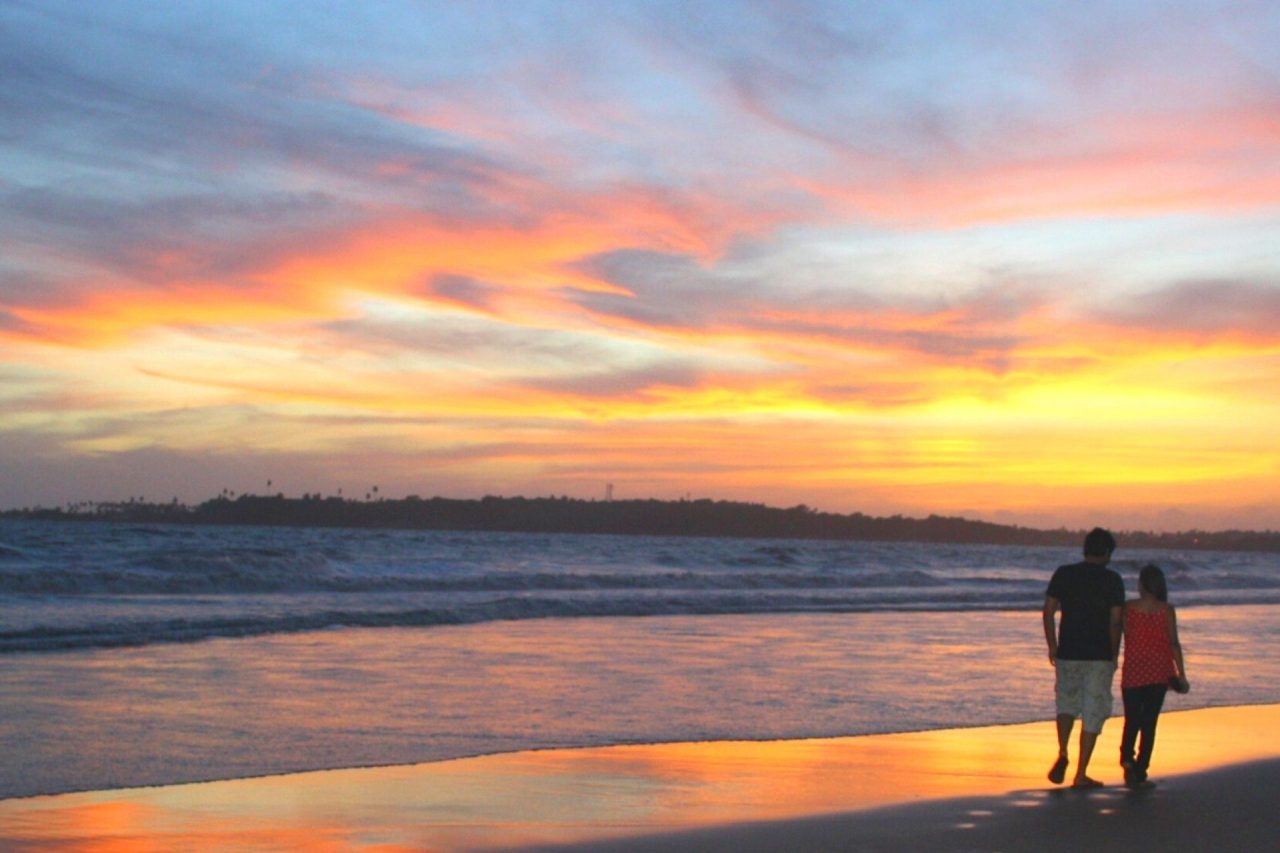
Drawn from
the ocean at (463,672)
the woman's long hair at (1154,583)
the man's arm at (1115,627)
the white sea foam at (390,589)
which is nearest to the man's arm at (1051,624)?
the man's arm at (1115,627)

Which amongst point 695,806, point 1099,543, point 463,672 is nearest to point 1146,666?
point 1099,543

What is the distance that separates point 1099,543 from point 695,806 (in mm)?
3091

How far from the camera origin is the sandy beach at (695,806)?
7055mm

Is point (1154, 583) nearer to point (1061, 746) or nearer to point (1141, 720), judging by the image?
point (1141, 720)

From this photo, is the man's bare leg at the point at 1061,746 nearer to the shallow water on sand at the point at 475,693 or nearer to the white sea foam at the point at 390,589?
the shallow water on sand at the point at 475,693

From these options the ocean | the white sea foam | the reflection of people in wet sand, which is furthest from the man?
the white sea foam

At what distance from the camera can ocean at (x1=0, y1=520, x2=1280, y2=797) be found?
401 inches

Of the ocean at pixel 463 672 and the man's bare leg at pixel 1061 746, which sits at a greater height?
the man's bare leg at pixel 1061 746

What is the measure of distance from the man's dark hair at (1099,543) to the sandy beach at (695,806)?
152 centimetres

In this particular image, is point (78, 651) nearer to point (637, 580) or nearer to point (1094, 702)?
point (1094, 702)

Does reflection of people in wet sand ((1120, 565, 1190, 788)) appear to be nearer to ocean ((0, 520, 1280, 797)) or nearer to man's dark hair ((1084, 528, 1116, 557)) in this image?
man's dark hair ((1084, 528, 1116, 557))

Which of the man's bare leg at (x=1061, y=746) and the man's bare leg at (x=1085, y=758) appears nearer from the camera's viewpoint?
the man's bare leg at (x=1085, y=758)

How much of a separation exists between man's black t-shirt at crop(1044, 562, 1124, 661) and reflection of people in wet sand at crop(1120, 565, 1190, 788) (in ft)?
0.68

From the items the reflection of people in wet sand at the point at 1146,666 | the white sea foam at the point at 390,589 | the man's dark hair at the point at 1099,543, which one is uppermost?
the man's dark hair at the point at 1099,543
